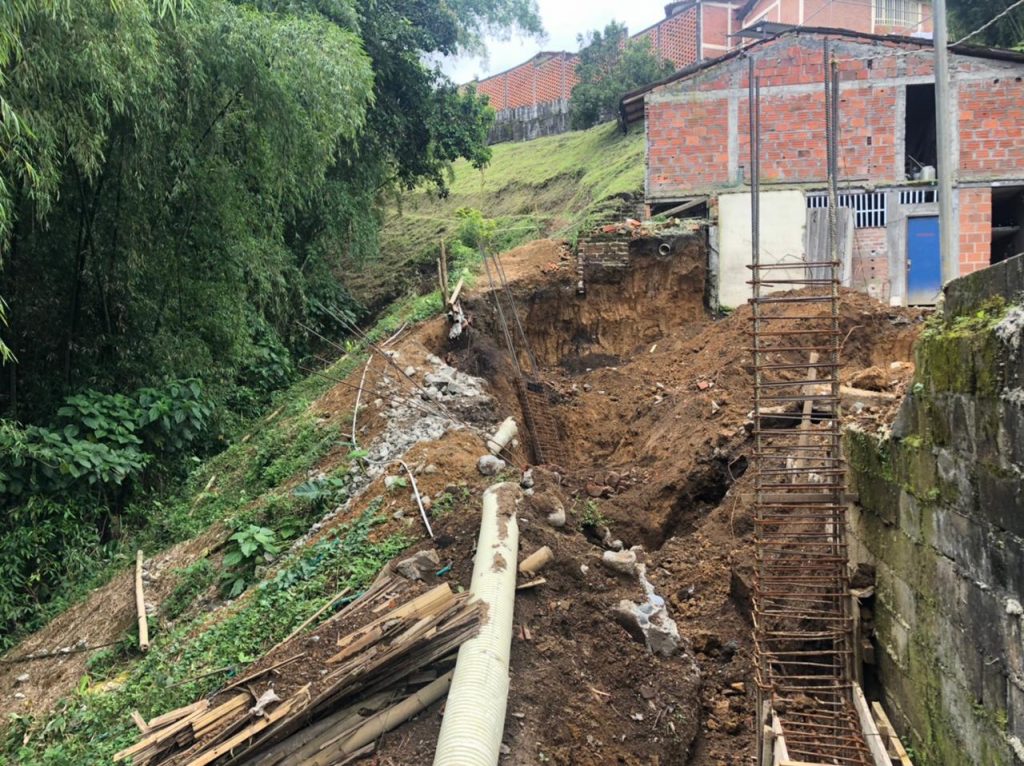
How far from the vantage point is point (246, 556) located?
638cm

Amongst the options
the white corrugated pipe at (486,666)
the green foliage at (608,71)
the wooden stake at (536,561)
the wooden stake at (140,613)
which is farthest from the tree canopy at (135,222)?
the green foliage at (608,71)

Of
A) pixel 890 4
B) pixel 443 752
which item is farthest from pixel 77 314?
pixel 890 4

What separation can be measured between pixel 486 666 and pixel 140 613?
387 centimetres

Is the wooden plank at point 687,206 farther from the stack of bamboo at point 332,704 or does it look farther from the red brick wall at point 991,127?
the stack of bamboo at point 332,704

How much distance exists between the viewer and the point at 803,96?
12.8 m

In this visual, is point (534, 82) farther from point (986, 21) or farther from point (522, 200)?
point (986, 21)

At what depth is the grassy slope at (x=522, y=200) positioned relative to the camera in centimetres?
1566

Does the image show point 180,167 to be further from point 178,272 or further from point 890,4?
point 890,4

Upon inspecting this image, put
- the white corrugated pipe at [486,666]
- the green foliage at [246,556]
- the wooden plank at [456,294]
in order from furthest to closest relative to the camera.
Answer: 1. the wooden plank at [456,294]
2. the green foliage at [246,556]
3. the white corrugated pipe at [486,666]

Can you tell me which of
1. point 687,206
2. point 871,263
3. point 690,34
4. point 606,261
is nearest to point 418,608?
point 606,261

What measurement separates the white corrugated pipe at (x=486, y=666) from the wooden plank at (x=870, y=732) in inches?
76.4

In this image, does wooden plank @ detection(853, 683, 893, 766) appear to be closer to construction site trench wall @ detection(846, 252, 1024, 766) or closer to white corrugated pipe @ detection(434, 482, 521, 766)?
construction site trench wall @ detection(846, 252, 1024, 766)

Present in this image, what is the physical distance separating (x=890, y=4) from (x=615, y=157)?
12.4 metres

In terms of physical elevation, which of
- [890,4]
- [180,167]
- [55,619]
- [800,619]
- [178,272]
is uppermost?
[890,4]
